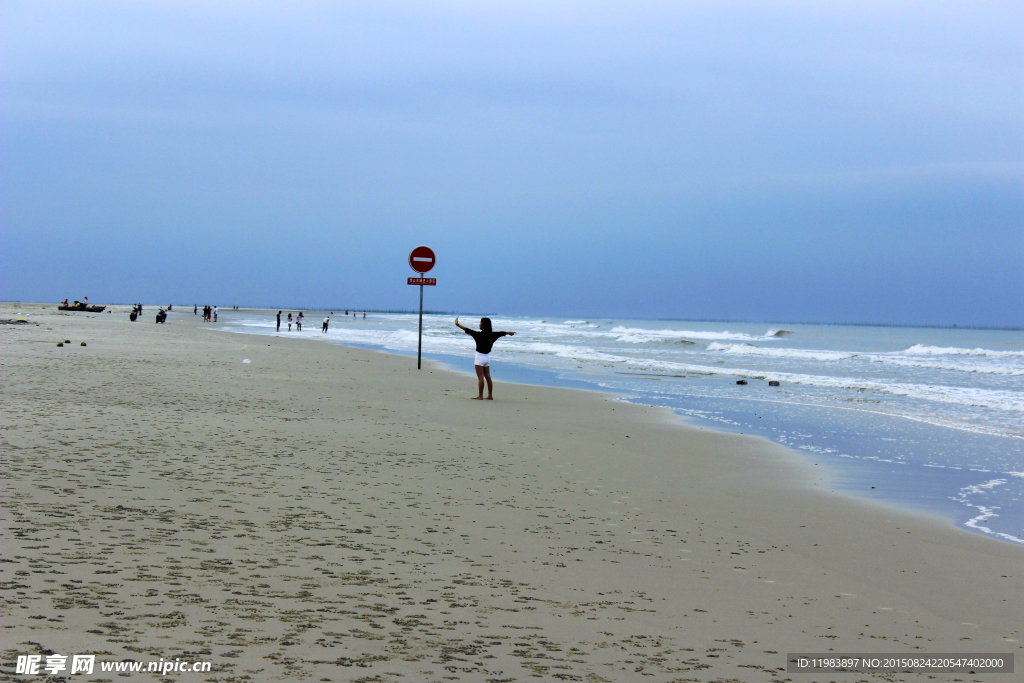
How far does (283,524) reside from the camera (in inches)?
228

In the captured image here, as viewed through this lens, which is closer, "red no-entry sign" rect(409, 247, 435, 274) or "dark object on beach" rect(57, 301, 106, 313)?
"red no-entry sign" rect(409, 247, 435, 274)

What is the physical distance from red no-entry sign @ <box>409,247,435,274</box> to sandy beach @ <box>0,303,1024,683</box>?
10582 mm

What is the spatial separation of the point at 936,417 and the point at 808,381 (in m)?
8.66

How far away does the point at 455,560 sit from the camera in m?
5.18

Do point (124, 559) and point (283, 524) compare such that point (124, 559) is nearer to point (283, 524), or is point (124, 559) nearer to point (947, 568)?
point (283, 524)

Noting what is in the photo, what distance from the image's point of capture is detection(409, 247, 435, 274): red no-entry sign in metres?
20.7

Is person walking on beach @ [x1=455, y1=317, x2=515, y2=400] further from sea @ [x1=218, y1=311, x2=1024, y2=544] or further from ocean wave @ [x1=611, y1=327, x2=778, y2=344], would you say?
ocean wave @ [x1=611, y1=327, x2=778, y2=344]

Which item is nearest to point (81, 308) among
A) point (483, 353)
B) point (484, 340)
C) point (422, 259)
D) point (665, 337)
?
point (665, 337)

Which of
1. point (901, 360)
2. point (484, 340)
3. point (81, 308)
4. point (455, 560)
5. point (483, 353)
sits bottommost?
point (455, 560)

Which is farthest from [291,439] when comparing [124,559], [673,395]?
[673,395]

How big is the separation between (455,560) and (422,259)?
16.2 metres


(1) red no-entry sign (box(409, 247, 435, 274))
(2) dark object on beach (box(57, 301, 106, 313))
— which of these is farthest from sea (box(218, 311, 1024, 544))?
(2) dark object on beach (box(57, 301, 106, 313))

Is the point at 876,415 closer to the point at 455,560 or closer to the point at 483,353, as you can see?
the point at 483,353

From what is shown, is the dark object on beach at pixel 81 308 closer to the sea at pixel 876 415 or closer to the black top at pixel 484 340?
the sea at pixel 876 415
